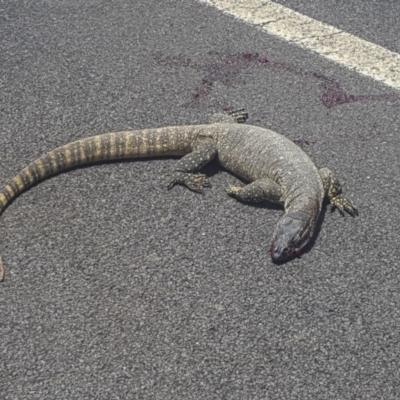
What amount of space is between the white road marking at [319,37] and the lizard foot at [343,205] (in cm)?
212

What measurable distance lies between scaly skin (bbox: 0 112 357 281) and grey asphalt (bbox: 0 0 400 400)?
11cm

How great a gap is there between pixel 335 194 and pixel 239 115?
55.6 inches

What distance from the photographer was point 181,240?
6.14 meters

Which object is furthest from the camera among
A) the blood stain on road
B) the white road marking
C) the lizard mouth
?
the white road marking

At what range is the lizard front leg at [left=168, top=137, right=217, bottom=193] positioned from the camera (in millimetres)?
6734

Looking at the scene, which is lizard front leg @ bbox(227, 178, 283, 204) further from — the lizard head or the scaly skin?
the lizard head

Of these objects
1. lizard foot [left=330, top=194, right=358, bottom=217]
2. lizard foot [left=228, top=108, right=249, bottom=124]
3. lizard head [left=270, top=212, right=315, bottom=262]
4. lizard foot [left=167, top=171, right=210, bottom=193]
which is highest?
lizard head [left=270, top=212, right=315, bottom=262]

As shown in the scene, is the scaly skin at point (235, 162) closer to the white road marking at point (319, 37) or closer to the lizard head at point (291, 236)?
the lizard head at point (291, 236)

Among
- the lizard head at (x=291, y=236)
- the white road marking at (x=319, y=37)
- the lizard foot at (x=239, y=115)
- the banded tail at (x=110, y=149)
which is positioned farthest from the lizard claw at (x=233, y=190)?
the white road marking at (x=319, y=37)

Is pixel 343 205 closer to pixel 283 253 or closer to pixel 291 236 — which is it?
pixel 291 236

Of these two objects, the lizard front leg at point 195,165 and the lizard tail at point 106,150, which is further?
the lizard front leg at point 195,165

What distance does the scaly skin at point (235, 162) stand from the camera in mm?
6355

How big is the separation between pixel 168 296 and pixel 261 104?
2888 mm

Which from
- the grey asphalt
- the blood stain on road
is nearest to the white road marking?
the grey asphalt
